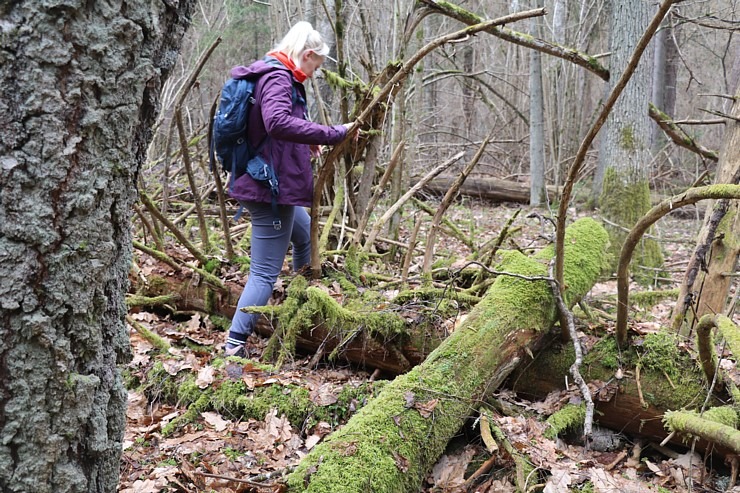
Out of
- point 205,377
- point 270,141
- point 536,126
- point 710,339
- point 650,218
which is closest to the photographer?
point 650,218

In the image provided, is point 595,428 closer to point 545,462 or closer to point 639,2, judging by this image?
point 545,462

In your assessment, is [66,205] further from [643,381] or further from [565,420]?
[643,381]

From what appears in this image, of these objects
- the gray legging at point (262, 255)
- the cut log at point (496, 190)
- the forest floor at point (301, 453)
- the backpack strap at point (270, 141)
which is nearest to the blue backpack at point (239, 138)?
the backpack strap at point (270, 141)

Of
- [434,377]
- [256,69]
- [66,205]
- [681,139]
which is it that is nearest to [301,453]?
[434,377]

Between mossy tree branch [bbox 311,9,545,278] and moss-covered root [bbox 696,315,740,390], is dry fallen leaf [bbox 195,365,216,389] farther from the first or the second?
moss-covered root [bbox 696,315,740,390]

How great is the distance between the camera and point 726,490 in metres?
2.57

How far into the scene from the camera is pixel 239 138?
12.1 feet

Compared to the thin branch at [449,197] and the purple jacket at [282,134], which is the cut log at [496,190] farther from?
the purple jacket at [282,134]

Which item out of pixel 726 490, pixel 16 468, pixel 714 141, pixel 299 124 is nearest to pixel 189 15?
pixel 16 468

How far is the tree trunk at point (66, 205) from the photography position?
1206mm

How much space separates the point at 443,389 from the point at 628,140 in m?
4.67

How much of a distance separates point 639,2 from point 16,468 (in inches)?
270

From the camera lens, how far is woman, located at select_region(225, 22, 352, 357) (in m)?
3.53

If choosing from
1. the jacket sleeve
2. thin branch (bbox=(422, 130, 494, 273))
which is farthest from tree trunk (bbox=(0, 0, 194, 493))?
thin branch (bbox=(422, 130, 494, 273))
